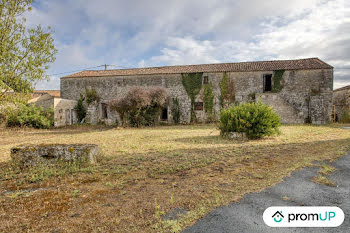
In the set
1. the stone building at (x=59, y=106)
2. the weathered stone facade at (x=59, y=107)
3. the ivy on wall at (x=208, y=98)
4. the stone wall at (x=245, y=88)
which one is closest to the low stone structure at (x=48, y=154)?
the weathered stone facade at (x=59, y=107)

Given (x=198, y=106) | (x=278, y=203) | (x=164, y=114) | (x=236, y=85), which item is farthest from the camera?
(x=164, y=114)

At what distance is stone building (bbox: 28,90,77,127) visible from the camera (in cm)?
1669

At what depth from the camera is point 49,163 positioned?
4.84 m

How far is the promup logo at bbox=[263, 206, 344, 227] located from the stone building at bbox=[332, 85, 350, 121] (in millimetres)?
19570

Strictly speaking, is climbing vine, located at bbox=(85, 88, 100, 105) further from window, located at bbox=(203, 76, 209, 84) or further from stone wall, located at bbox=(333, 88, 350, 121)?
stone wall, located at bbox=(333, 88, 350, 121)

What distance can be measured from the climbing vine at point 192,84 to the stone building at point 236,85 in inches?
8.2

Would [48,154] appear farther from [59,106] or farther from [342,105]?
[342,105]

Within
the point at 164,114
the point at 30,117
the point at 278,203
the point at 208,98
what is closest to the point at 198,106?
the point at 208,98

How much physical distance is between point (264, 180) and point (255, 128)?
4977mm

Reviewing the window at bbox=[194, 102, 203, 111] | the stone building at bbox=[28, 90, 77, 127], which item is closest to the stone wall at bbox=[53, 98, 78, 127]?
the stone building at bbox=[28, 90, 77, 127]

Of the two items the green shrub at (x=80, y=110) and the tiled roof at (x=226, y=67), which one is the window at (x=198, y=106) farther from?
the green shrub at (x=80, y=110)

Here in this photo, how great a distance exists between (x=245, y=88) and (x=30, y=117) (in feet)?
56.1

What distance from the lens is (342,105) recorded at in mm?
19750

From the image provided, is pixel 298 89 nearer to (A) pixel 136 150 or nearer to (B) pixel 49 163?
(A) pixel 136 150
